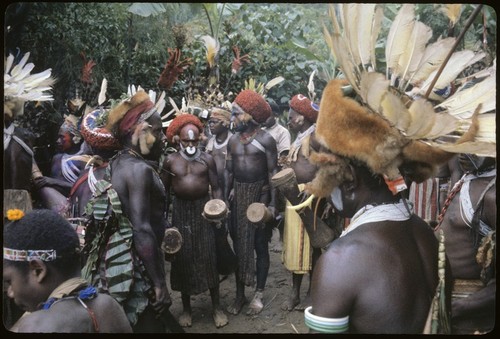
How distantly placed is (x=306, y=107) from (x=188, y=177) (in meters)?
1.73

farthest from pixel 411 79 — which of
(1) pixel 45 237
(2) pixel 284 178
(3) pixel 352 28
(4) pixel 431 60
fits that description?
(2) pixel 284 178

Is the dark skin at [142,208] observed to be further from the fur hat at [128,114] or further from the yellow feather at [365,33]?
the yellow feather at [365,33]

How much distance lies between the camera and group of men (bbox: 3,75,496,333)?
1.99 metres

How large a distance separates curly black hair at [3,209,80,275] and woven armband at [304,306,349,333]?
1021mm

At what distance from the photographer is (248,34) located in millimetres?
7867

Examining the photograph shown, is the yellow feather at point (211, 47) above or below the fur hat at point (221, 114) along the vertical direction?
above

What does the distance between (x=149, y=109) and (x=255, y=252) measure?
7.44 ft

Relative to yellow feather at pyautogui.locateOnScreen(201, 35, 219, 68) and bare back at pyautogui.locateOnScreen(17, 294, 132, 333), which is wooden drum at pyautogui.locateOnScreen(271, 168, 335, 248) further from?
Answer: yellow feather at pyautogui.locateOnScreen(201, 35, 219, 68)

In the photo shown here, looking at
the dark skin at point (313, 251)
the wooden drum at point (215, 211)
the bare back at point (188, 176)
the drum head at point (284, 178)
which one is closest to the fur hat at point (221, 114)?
the dark skin at point (313, 251)

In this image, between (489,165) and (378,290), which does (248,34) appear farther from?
(378,290)

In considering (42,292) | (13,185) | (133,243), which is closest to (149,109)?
(133,243)

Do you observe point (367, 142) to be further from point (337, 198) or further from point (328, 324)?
point (328, 324)

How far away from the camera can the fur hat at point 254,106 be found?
5285 mm

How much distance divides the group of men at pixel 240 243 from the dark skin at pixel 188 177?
0.01m
